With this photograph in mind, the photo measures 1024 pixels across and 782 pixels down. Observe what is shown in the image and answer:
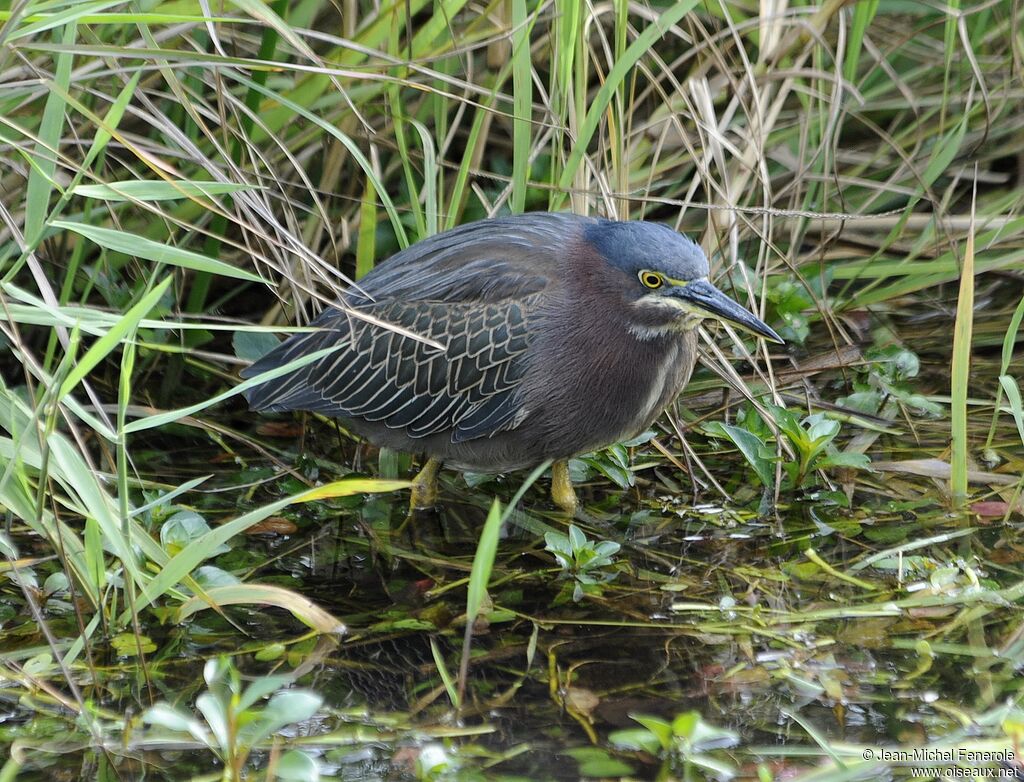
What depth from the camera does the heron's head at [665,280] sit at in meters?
3.31

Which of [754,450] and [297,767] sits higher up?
[297,767]

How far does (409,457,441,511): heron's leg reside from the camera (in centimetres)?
388

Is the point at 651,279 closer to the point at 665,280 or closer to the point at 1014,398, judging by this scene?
the point at 665,280

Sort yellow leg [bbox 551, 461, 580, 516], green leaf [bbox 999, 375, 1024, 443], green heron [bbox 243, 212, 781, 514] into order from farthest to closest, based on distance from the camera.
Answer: yellow leg [bbox 551, 461, 580, 516]
green heron [bbox 243, 212, 781, 514]
green leaf [bbox 999, 375, 1024, 443]

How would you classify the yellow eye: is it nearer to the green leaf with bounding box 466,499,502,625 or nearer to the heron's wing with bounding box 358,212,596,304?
the heron's wing with bounding box 358,212,596,304

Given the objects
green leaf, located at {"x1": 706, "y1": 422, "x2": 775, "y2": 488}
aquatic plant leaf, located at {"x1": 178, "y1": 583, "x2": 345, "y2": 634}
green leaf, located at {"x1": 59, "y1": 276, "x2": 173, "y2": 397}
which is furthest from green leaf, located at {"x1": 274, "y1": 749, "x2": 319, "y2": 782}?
green leaf, located at {"x1": 706, "y1": 422, "x2": 775, "y2": 488}

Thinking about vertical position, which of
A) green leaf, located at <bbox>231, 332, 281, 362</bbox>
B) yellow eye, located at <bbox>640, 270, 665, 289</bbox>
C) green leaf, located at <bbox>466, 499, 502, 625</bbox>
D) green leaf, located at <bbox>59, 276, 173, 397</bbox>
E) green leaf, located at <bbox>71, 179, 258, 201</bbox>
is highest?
green leaf, located at <bbox>71, 179, 258, 201</bbox>

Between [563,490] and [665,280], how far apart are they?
30.6 inches

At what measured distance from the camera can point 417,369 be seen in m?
3.79

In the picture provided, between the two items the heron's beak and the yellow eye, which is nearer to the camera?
the heron's beak

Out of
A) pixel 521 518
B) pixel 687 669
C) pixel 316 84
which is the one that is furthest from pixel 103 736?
pixel 316 84

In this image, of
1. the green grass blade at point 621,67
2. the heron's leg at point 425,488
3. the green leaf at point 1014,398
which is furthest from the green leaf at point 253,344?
the green leaf at point 1014,398

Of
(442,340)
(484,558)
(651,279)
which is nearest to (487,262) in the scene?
(442,340)

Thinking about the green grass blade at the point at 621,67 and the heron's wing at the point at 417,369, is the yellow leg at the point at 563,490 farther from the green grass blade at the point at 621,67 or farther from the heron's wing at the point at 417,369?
the green grass blade at the point at 621,67
